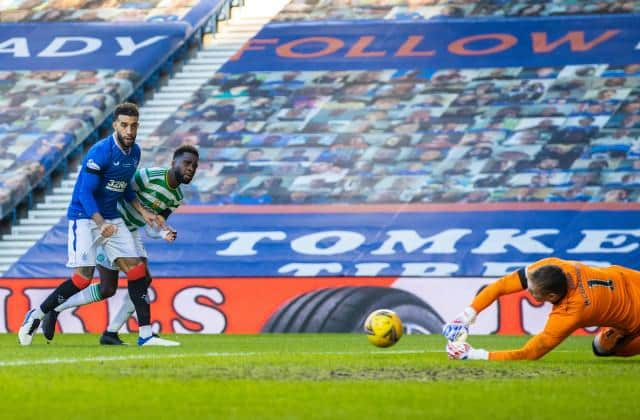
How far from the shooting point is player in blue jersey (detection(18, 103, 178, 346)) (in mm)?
10836

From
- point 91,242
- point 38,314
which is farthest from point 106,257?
point 38,314

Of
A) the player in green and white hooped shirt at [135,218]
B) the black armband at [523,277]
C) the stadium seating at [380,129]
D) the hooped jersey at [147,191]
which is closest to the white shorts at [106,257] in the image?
the player in green and white hooped shirt at [135,218]

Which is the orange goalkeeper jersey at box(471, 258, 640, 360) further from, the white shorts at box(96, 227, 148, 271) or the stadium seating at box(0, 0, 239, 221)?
the stadium seating at box(0, 0, 239, 221)

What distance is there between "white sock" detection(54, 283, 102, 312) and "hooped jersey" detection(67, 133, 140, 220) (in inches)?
28.2

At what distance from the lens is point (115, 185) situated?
11.1 metres

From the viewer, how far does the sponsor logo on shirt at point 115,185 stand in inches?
435

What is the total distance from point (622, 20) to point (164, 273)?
9581 millimetres

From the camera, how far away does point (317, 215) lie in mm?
18688

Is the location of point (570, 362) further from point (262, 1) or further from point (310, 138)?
point (262, 1)

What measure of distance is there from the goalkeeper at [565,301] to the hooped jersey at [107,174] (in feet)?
11.9

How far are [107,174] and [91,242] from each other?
0.66 meters

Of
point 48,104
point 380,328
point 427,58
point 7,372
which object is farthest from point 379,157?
point 7,372

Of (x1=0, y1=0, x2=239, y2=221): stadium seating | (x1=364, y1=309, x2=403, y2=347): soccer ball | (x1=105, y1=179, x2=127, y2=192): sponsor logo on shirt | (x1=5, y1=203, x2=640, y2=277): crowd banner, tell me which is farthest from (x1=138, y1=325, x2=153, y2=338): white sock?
(x1=0, y1=0, x2=239, y2=221): stadium seating

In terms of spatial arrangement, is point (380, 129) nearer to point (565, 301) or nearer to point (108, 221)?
point (108, 221)
